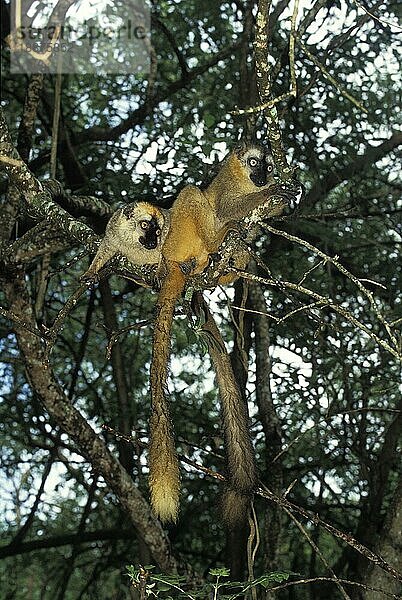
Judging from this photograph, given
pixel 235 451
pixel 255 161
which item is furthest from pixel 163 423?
pixel 255 161

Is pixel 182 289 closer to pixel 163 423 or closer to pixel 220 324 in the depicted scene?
pixel 163 423

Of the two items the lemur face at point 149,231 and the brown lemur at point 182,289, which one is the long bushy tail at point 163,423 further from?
the lemur face at point 149,231

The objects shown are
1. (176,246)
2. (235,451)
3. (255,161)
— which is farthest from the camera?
(255,161)

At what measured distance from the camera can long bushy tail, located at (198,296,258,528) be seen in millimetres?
3570

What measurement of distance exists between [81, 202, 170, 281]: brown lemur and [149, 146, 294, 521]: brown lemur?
0.12m

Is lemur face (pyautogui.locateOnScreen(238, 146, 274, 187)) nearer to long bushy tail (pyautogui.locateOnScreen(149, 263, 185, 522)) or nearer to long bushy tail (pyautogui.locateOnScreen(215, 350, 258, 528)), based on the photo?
long bushy tail (pyautogui.locateOnScreen(149, 263, 185, 522))

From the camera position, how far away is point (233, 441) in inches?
152

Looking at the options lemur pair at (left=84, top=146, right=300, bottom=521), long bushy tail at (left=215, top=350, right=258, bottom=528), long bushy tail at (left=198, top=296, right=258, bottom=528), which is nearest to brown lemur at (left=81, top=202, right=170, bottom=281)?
lemur pair at (left=84, top=146, right=300, bottom=521)

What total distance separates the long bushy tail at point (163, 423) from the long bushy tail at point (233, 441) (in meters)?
0.24

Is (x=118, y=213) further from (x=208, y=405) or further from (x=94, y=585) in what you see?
(x=94, y=585)

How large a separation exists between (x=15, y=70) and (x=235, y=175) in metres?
2.61

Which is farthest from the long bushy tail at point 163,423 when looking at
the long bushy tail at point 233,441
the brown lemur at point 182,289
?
the long bushy tail at point 233,441

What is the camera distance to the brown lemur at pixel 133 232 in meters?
4.11

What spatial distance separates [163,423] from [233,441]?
18.1 inches
